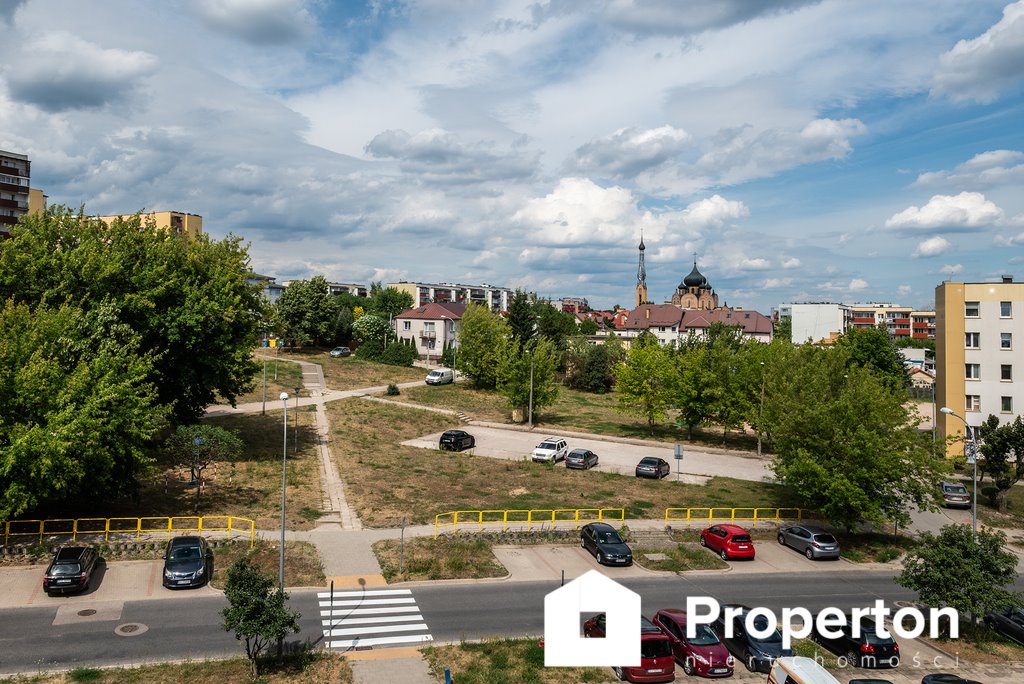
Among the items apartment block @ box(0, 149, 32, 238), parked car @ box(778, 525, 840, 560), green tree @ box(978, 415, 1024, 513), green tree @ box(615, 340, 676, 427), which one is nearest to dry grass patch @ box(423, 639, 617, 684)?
parked car @ box(778, 525, 840, 560)

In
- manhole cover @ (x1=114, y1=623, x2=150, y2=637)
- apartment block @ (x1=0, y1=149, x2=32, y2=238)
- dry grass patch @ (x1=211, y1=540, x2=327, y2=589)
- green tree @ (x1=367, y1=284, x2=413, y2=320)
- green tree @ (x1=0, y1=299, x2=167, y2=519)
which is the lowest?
manhole cover @ (x1=114, y1=623, x2=150, y2=637)

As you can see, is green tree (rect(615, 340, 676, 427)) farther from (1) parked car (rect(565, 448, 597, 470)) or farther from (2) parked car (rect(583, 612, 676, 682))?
(2) parked car (rect(583, 612, 676, 682))

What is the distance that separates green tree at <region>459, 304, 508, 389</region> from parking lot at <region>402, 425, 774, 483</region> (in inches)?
662

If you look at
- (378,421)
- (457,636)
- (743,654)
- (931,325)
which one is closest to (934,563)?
(743,654)

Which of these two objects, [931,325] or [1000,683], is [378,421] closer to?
[1000,683]

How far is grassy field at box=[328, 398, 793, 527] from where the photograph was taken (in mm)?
35250

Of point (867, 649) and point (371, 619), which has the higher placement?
point (371, 619)

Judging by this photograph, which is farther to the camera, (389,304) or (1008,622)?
(389,304)

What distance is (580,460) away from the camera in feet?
149

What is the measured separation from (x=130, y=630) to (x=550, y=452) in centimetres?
3012

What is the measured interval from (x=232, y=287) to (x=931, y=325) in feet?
576

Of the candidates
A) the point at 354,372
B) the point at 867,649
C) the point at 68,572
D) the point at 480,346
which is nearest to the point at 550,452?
the point at 867,649

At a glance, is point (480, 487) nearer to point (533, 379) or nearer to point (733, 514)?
point (733, 514)

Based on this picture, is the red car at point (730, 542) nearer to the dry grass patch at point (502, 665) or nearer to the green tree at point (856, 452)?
the green tree at point (856, 452)
